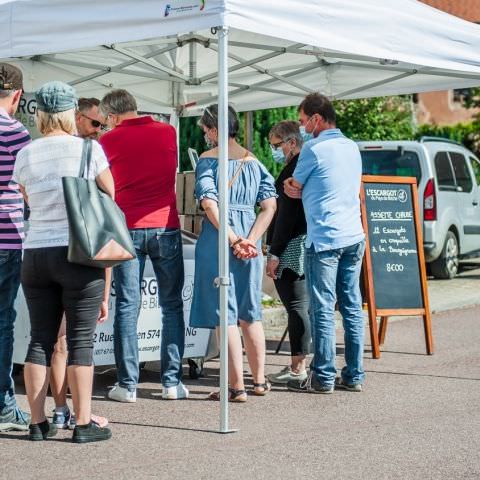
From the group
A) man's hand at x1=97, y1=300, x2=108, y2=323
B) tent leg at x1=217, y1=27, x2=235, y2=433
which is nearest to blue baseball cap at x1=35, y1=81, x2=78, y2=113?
tent leg at x1=217, y1=27, x2=235, y2=433

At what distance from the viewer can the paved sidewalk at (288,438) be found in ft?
17.2

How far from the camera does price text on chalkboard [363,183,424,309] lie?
9086mm

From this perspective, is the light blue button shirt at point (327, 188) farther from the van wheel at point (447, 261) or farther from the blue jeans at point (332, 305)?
the van wheel at point (447, 261)

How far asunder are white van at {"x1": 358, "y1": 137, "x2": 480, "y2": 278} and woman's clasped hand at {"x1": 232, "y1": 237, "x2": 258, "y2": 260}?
8.10 metres

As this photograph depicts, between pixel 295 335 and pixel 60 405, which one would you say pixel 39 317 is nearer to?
pixel 60 405

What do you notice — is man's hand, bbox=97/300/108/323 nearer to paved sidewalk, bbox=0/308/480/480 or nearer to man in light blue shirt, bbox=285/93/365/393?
paved sidewalk, bbox=0/308/480/480

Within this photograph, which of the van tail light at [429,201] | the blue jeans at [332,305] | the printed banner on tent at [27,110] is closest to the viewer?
the blue jeans at [332,305]

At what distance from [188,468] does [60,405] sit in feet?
3.83

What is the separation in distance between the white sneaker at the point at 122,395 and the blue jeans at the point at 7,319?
0.97 m

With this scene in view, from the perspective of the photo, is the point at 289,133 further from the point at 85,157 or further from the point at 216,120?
the point at 85,157

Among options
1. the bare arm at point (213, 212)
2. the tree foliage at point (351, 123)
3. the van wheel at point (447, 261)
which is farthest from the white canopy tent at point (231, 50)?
the van wheel at point (447, 261)

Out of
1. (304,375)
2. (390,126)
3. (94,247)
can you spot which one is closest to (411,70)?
(304,375)

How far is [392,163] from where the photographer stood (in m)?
14.9

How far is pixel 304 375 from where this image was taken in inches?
298
